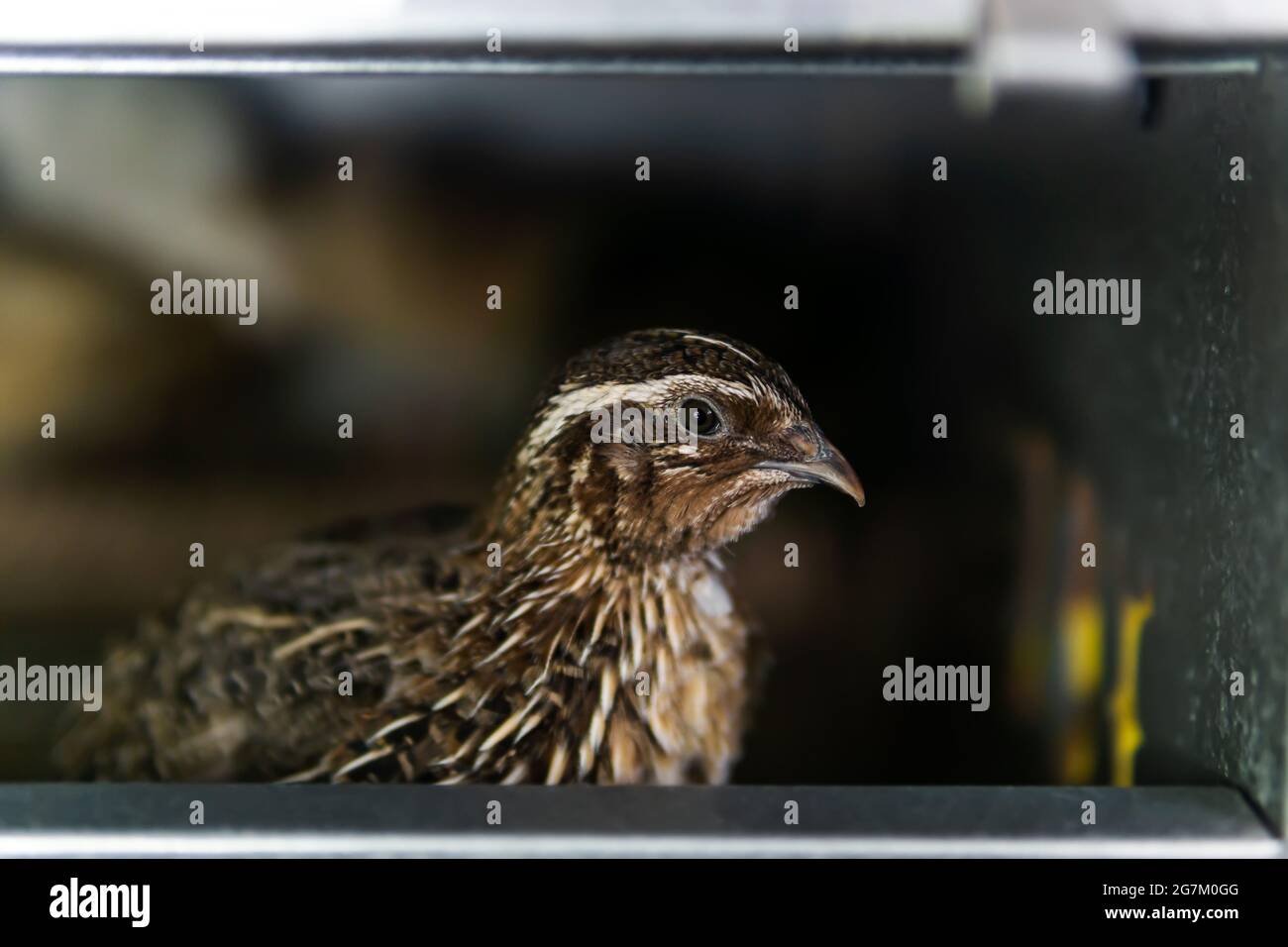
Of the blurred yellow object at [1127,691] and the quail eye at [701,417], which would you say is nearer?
the quail eye at [701,417]

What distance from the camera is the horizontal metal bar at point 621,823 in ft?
4.86

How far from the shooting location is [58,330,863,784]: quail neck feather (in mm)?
1859

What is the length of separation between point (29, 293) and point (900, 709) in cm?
225

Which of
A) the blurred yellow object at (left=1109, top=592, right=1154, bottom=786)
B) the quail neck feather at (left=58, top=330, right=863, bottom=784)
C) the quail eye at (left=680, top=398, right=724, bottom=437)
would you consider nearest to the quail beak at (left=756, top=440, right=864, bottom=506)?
the quail neck feather at (left=58, top=330, right=863, bottom=784)

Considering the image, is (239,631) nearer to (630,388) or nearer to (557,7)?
(630,388)

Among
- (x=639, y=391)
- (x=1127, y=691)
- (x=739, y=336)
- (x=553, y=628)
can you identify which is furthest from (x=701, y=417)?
(x=1127, y=691)

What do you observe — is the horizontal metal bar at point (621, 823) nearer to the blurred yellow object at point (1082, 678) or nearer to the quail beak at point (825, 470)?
the quail beak at point (825, 470)

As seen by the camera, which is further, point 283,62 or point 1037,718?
point 1037,718

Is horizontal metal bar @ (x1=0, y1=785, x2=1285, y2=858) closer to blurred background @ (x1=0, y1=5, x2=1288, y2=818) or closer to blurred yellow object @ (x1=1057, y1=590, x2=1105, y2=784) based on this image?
blurred background @ (x1=0, y1=5, x2=1288, y2=818)

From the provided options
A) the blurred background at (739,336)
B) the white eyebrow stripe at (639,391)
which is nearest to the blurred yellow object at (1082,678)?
the blurred background at (739,336)

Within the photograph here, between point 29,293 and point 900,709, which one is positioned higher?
point 29,293

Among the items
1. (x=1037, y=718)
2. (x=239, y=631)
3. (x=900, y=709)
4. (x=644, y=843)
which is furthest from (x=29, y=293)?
(x=1037, y=718)

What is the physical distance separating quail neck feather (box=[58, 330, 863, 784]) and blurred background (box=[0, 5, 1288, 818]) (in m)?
0.53
